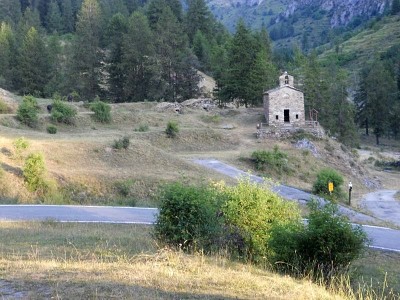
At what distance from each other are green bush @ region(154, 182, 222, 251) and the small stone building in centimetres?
3493

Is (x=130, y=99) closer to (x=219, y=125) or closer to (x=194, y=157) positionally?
(x=219, y=125)

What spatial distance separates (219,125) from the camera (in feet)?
167

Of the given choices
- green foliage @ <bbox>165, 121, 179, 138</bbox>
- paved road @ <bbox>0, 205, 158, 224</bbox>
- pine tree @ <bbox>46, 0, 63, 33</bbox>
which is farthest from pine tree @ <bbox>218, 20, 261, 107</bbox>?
pine tree @ <bbox>46, 0, 63, 33</bbox>

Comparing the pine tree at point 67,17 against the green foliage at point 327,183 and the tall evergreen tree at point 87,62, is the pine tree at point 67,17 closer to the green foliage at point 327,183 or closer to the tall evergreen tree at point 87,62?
the tall evergreen tree at point 87,62

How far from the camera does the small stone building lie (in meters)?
46.2

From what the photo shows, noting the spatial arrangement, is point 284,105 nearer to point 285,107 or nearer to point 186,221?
point 285,107

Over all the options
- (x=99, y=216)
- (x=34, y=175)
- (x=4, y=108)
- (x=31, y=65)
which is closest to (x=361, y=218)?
(x=99, y=216)

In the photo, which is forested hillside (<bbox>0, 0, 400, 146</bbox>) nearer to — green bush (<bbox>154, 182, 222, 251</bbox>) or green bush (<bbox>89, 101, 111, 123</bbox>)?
green bush (<bbox>89, 101, 111, 123</bbox>)

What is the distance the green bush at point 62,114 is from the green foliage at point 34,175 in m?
17.9

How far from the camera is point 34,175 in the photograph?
78.1 ft

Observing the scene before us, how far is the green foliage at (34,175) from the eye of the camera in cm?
2373

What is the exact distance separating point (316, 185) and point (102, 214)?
55.4 feet

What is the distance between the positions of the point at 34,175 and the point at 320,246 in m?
16.9

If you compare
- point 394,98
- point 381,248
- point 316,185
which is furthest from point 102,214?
point 394,98
